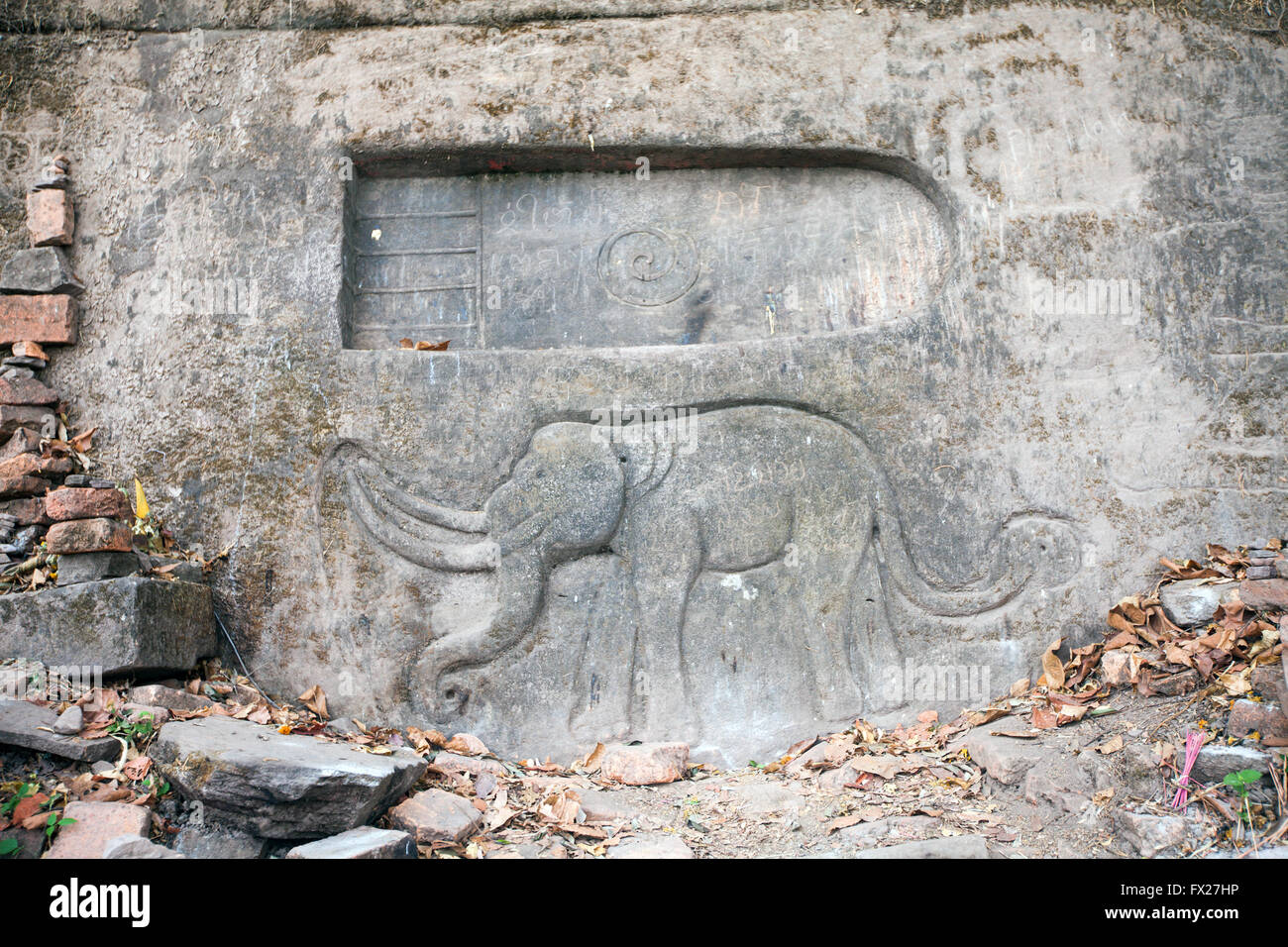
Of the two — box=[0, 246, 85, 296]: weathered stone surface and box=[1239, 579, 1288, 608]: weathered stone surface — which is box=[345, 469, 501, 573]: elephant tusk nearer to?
box=[0, 246, 85, 296]: weathered stone surface

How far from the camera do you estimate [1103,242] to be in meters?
4.49

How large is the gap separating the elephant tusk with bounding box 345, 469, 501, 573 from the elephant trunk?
8 cm

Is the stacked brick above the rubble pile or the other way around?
above

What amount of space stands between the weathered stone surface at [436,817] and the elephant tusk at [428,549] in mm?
1023

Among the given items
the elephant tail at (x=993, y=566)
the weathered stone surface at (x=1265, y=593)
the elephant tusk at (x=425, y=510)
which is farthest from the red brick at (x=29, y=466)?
the weathered stone surface at (x=1265, y=593)

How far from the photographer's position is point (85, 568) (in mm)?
3850

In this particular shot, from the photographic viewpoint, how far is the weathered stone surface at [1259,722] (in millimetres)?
3270

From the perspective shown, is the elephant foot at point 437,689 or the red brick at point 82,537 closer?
the red brick at point 82,537

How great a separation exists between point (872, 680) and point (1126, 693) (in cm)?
95

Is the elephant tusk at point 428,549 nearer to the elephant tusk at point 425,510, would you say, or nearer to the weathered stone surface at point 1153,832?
the elephant tusk at point 425,510

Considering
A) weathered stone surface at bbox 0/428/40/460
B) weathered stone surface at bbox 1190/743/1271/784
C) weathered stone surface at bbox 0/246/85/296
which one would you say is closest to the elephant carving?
weathered stone surface at bbox 1190/743/1271/784

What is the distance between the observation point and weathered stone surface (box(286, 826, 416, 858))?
9.33 ft

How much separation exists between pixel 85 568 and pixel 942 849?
124 inches

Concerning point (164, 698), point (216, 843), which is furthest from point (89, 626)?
point (216, 843)
